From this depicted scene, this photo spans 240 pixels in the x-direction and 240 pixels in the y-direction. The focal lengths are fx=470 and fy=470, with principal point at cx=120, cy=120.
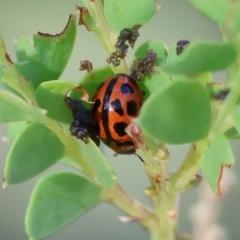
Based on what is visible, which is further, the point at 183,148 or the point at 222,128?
the point at 183,148

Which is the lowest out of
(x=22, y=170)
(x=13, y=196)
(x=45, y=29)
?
(x=13, y=196)

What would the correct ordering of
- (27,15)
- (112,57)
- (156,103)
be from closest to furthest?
1. (156,103)
2. (112,57)
3. (27,15)

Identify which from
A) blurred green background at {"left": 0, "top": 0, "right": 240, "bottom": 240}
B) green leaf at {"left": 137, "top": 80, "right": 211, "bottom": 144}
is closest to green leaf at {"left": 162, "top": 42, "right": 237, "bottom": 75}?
green leaf at {"left": 137, "top": 80, "right": 211, "bottom": 144}

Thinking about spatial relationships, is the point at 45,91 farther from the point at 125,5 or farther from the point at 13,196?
the point at 13,196

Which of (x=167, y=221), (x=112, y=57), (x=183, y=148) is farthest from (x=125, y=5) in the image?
(x=183, y=148)

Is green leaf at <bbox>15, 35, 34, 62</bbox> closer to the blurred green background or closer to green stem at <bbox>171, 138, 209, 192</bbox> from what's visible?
green stem at <bbox>171, 138, 209, 192</bbox>

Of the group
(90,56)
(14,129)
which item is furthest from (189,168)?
(90,56)

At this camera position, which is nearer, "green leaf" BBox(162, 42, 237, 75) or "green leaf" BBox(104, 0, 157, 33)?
"green leaf" BBox(162, 42, 237, 75)
